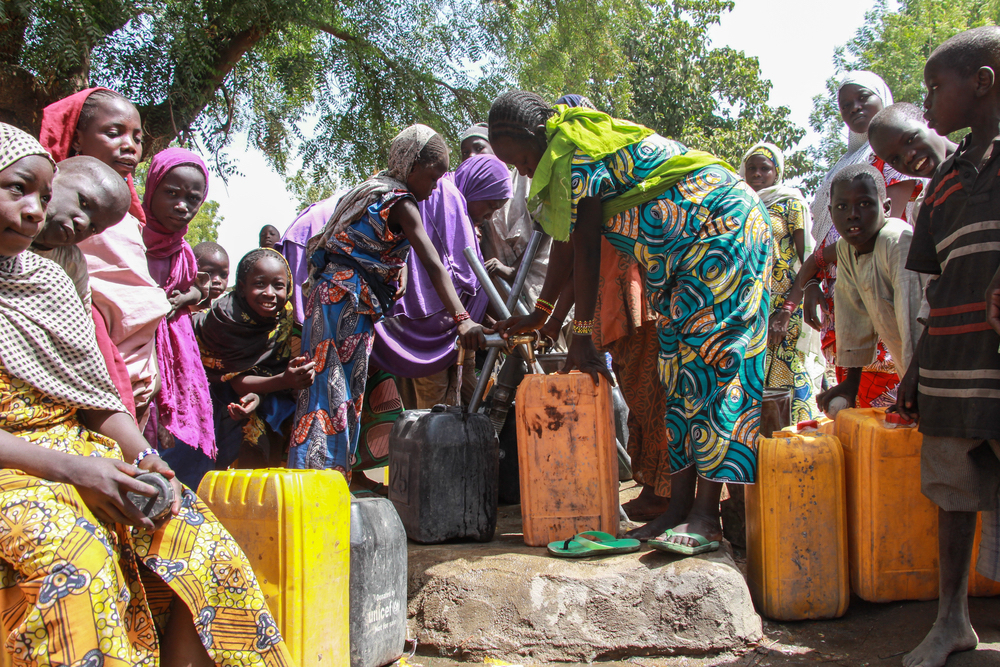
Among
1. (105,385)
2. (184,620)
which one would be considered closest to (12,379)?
(105,385)

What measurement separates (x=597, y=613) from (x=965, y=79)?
207 cm

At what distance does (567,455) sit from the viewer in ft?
10.0

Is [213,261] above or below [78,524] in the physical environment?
above

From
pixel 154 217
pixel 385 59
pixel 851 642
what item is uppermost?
pixel 385 59

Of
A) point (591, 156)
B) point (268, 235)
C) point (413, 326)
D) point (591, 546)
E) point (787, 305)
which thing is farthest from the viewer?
point (268, 235)

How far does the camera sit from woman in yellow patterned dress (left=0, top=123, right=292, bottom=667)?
1.54 meters

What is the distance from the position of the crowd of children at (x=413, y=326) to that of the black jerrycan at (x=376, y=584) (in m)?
0.63

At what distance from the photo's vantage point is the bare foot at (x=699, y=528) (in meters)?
2.76

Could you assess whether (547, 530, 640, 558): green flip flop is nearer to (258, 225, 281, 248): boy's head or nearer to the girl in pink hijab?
the girl in pink hijab

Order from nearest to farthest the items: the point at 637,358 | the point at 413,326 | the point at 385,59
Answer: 1. the point at 637,358
2. the point at 413,326
3. the point at 385,59

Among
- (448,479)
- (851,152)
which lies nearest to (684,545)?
(448,479)

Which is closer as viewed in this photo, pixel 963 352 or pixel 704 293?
pixel 963 352

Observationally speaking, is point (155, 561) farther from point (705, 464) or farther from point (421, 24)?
point (421, 24)

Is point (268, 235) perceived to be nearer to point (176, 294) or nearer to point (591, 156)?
point (176, 294)
